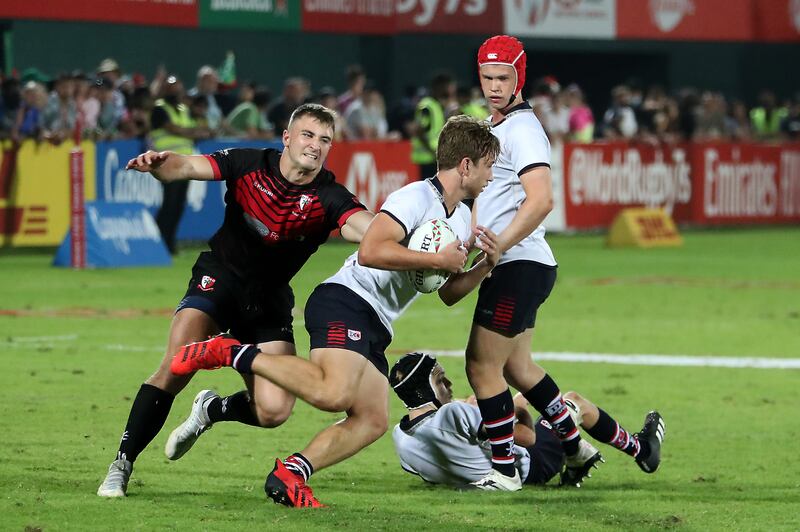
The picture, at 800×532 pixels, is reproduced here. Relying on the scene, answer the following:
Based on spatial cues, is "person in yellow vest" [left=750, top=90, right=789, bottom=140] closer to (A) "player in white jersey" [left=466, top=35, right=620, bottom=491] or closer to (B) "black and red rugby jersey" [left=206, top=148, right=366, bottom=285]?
(A) "player in white jersey" [left=466, top=35, right=620, bottom=491]

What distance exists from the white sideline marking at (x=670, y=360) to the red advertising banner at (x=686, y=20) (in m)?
21.9

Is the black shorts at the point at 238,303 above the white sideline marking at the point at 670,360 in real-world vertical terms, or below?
above

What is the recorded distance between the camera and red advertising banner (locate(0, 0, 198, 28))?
2433 centimetres

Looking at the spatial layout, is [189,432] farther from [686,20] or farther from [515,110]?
[686,20]

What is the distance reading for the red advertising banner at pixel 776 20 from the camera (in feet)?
121

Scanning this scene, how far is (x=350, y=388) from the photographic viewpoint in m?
7.11

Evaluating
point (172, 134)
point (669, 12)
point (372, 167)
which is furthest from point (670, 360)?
point (669, 12)

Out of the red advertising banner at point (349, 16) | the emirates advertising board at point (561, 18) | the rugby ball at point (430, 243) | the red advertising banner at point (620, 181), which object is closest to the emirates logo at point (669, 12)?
the emirates advertising board at point (561, 18)

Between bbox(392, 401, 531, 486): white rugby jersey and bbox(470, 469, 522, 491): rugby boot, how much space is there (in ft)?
0.10

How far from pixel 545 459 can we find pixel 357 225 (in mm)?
1701

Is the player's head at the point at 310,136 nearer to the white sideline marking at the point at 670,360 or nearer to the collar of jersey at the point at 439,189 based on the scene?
the collar of jersey at the point at 439,189

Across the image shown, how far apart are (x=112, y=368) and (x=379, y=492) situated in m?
4.57

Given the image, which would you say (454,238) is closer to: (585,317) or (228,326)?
(228,326)

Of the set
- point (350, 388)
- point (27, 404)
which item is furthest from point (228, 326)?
point (27, 404)
